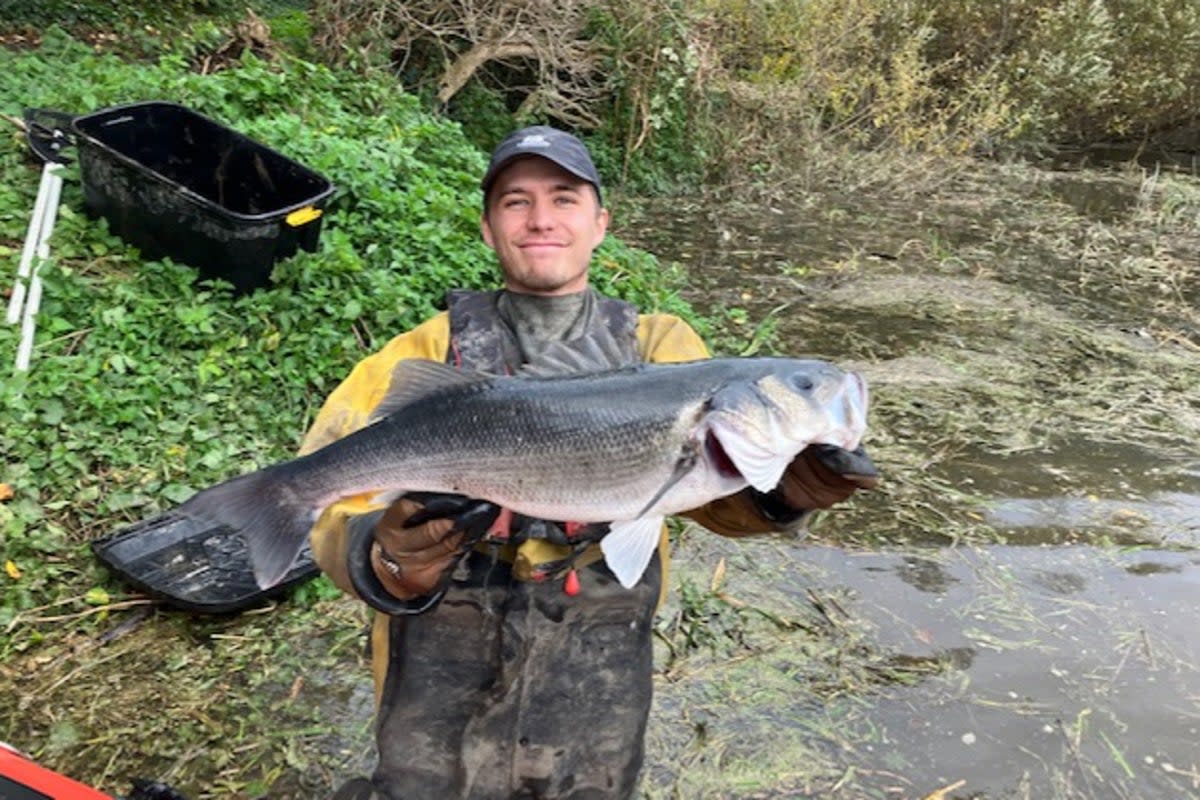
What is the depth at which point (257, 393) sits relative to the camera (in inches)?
202

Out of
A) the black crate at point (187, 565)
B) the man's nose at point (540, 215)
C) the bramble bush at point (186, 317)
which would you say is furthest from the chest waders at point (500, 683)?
the bramble bush at point (186, 317)

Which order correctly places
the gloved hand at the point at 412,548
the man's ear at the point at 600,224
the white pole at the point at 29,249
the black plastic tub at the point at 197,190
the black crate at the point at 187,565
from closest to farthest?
the gloved hand at the point at 412,548 → the man's ear at the point at 600,224 → the black crate at the point at 187,565 → the white pole at the point at 29,249 → the black plastic tub at the point at 197,190

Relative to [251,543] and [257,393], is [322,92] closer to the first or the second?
[257,393]

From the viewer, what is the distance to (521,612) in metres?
2.47

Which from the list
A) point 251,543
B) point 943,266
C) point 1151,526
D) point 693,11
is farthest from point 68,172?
point 943,266

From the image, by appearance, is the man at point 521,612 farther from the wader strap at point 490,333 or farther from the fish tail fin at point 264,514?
the fish tail fin at point 264,514

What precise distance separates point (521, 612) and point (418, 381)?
71 cm

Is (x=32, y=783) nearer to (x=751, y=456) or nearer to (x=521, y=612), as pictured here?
(x=521, y=612)

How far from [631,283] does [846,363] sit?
6.08 ft

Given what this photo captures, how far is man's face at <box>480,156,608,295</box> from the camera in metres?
2.55

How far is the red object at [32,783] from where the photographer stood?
2.04 m

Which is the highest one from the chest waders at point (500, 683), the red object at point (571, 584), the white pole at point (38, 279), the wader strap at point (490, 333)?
the wader strap at point (490, 333)

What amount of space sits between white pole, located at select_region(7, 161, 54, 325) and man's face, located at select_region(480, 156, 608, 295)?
3539 millimetres

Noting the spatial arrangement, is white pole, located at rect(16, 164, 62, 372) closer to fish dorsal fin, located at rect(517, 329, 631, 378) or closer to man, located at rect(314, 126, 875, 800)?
man, located at rect(314, 126, 875, 800)
